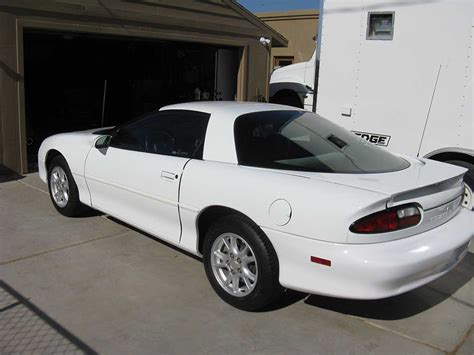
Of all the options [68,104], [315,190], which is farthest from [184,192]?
[68,104]

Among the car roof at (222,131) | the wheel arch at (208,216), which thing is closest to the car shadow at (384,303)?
the wheel arch at (208,216)

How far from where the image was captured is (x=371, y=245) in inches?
121

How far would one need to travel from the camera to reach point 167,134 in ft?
14.9

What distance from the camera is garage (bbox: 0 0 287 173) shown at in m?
7.59

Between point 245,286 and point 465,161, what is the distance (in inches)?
142

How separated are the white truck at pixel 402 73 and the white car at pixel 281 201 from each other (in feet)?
4.32

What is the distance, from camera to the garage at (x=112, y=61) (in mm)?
7586

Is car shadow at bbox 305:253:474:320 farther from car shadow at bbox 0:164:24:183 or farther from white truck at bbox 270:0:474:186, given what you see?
car shadow at bbox 0:164:24:183

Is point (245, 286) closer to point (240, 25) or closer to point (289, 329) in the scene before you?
point (289, 329)

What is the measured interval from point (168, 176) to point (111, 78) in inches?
431

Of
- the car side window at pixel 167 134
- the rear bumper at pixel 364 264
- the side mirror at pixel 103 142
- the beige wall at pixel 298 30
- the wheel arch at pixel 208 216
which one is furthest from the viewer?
the beige wall at pixel 298 30

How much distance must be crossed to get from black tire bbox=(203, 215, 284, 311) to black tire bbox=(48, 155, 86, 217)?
230 centimetres

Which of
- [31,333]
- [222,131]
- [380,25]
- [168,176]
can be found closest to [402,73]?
[380,25]

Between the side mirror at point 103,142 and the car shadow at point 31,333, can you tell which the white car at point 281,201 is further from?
the car shadow at point 31,333
